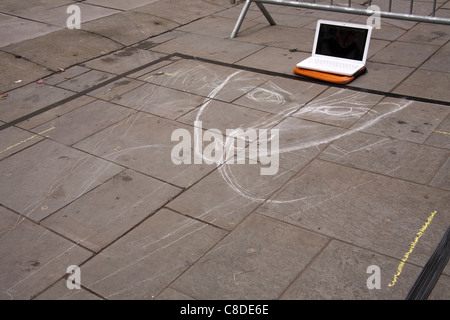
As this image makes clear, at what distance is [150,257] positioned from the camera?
13.6 feet

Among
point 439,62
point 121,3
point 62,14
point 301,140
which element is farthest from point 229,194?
point 121,3

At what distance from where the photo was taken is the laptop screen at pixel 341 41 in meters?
7.01

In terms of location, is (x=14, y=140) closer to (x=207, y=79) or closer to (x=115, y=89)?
(x=115, y=89)

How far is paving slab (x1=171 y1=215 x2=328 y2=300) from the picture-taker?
378 centimetres

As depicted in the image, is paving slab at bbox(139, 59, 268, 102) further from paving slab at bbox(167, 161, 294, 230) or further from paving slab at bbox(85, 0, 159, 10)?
paving slab at bbox(85, 0, 159, 10)

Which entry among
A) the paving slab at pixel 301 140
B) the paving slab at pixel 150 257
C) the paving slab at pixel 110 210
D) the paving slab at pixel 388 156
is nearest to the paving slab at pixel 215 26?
the paving slab at pixel 301 140

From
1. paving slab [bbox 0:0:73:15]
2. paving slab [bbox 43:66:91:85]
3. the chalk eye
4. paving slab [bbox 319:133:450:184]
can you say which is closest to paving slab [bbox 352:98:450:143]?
paving slab [bbox 319:133:450:184]

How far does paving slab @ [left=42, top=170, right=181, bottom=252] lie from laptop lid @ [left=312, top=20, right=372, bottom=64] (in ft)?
11.5

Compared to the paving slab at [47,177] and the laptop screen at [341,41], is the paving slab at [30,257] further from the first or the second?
the laptop screen at [341,41]

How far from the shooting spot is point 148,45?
8.73m
